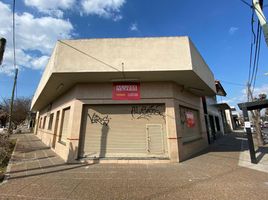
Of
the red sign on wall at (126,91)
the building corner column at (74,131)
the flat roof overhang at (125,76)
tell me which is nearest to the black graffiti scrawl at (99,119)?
the building corner column at (74,131)

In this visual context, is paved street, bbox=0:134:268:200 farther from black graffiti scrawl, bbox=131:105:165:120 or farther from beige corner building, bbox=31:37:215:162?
black graffiti scrawl, bbox=131:105:165:120

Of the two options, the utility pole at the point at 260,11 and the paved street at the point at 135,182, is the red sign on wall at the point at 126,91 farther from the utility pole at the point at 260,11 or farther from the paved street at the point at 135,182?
the utility pole at the point at 260,11

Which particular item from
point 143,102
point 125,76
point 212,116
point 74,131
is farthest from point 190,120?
point 212,116

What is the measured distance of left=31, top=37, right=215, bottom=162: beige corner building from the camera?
6.93 meters

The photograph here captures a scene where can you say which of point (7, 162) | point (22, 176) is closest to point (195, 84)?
point (22, 176)

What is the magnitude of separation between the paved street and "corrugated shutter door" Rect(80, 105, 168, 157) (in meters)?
0.87

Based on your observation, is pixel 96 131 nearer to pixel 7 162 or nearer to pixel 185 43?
pixel 7 162

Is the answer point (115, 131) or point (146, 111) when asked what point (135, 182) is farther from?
point (146, 111)

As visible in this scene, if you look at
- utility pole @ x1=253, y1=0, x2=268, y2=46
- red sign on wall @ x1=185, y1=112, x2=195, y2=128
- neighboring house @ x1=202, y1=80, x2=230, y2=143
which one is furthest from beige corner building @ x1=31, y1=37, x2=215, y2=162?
neighboring house @ x1=202, y1=80, x2=230, y2=143

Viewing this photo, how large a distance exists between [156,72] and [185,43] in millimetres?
1850

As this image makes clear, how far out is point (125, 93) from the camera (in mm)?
7980

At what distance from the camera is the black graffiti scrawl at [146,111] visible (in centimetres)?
809

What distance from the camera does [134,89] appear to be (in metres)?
8.05

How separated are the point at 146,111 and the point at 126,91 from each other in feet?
4.59
